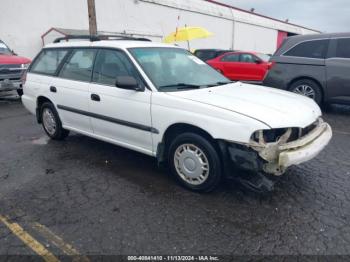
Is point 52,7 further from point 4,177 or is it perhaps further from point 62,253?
point 62,253

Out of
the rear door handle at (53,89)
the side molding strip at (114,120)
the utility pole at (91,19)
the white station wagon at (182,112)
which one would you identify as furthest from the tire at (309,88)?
the utility pole at (91,19)

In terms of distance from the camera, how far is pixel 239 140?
3.12 m

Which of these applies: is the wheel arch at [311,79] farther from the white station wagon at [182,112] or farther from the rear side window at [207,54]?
the rear side window at [207,54]

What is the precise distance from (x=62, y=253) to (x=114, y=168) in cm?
181

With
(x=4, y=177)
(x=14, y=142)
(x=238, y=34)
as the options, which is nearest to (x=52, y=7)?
(x=14, y=142)

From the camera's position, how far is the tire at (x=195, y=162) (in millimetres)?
3412

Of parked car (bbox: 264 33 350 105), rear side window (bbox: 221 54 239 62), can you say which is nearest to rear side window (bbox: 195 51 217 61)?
rear side window (bbox: 221 54 239 62)

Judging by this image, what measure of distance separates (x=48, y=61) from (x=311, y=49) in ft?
19.1

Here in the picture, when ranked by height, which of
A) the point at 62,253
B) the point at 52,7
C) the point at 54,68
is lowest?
the point at 62,253

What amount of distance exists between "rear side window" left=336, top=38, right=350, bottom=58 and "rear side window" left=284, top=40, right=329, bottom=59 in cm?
26

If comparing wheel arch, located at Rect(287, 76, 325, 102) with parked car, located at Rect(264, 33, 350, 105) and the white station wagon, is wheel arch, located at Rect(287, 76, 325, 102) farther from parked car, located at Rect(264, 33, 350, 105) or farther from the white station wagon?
the white station wagon

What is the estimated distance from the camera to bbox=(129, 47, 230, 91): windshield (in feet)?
12.9

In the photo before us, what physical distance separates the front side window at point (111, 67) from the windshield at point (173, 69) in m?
0.15

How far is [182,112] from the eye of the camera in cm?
349
